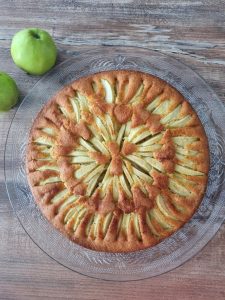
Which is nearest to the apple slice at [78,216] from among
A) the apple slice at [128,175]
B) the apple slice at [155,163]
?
the apple slice at [128,175]

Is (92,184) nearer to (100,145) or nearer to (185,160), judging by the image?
(100,145)

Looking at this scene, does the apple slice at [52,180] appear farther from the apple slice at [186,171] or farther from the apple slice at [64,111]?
the apple slice at [186,171]

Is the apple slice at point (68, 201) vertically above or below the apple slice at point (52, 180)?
below

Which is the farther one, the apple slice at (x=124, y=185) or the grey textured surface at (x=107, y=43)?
the grey textured surface at (x=107, y=43)

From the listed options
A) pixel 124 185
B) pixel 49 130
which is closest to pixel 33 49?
pixel 49 130

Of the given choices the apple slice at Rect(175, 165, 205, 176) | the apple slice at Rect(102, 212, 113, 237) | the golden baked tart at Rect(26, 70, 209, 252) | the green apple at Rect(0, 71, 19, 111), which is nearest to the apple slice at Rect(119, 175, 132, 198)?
the golden baked tart at Rect(26, 70, 209, 252)

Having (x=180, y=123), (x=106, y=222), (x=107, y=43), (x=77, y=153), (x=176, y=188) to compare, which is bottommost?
(x=106, y=222)
